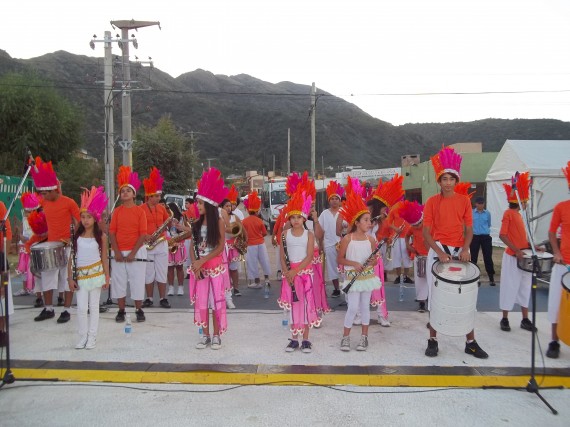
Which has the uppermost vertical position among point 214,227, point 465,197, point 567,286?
point 465,197

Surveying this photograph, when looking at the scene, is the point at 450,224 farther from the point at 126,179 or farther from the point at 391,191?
the point at 126,179

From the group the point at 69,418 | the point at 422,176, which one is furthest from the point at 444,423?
the point at 422,176

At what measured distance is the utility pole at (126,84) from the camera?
18.0 meters

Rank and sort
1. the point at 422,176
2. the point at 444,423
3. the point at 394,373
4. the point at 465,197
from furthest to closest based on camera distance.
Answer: the point at 422,176 → the point at 465,197 → the point at 394,373 → the point at 444,423

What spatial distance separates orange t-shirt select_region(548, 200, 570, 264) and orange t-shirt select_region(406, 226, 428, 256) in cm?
210

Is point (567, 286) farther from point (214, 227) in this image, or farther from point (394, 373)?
point (214, 227)

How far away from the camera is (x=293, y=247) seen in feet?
19.0

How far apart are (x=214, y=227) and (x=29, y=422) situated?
2.72 metres

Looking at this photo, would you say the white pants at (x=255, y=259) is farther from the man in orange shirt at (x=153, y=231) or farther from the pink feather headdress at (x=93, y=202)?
the pink feather headdress at (x=93, y=202)

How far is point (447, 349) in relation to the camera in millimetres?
5801

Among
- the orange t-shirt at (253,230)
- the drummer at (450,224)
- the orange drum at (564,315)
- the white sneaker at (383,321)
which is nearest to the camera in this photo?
the orange drum at (564,315)

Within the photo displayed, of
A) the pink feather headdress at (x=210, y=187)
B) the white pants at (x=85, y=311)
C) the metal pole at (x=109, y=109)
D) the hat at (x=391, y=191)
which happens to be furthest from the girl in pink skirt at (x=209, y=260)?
the metal pole at (x=109, y=109)

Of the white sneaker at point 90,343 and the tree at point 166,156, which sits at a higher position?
the tree at point 166,156

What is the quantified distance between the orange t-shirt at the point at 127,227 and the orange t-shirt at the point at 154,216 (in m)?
0.97
